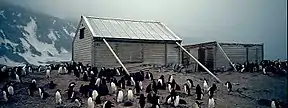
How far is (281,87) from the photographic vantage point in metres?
4.48

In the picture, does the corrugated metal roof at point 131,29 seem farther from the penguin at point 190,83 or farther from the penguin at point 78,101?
the penguin at point 78,101

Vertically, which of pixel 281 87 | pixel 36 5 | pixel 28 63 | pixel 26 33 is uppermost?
pixel 36 5

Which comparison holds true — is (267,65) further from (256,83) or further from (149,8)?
(149,8)

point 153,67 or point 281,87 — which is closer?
point 281,87

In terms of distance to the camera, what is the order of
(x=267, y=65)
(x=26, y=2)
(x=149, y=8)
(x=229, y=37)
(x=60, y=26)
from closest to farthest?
(x=26, y=2) < (x=60, y=26) < (x=149, y=8) < (x=229, y=37) < (x=267, y=65)

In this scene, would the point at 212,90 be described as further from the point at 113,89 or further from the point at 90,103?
the point at 90,103

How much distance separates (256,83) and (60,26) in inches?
90.5

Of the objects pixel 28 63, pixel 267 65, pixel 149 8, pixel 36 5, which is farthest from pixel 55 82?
pixel 267 65

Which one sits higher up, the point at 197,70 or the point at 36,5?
the point at 36,5

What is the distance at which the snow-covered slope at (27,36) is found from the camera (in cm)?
388

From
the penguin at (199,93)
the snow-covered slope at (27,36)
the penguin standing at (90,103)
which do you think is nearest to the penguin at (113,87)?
the penguin standing at (90,103)

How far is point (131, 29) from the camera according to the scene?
5.40 meters

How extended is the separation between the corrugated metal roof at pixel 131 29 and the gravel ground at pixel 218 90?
53 cm

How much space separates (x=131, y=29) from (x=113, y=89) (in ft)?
5.13
